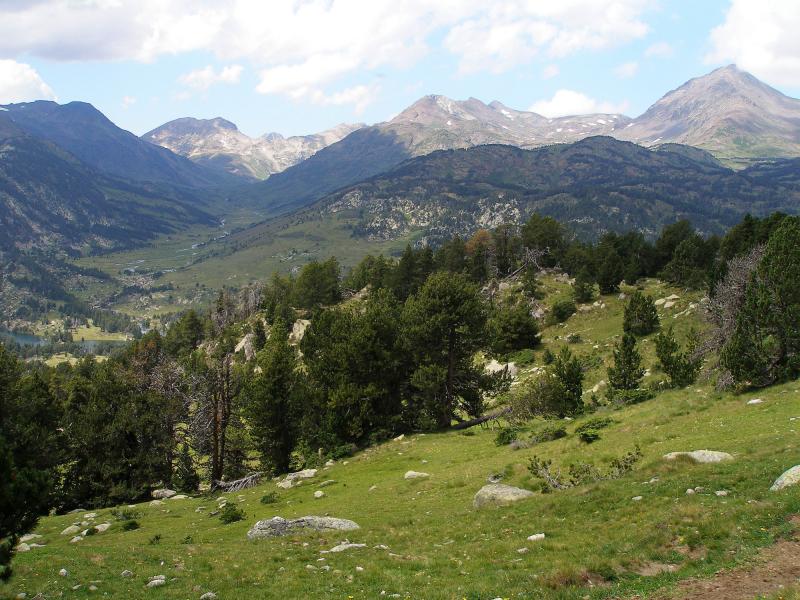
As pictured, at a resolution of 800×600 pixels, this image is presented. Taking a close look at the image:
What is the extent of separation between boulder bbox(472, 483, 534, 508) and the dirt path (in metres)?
11.4

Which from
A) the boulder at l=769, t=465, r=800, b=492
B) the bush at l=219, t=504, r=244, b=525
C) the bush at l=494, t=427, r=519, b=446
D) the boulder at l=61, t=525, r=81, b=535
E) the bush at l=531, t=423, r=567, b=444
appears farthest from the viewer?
the bush at l=494, t=427, r=519, b=446

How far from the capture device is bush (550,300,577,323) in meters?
84.2

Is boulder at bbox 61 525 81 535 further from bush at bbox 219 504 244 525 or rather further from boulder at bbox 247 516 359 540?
boulder at bbox 247 516 359 540

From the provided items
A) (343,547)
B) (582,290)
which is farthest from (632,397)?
(582,290)

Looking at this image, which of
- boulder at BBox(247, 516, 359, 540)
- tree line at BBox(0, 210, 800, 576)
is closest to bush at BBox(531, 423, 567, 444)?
tree line at BBox(0, 210, 800, 576)

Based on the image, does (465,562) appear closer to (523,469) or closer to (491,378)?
(523,469)

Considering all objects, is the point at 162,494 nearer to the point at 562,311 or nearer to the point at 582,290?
the point at 562,311

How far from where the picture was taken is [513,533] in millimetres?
19156

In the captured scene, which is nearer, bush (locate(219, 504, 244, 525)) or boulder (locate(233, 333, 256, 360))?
bush (locate(219, 504, 244, 525))

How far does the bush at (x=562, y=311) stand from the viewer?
276ft

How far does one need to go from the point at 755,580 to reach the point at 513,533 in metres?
8.46

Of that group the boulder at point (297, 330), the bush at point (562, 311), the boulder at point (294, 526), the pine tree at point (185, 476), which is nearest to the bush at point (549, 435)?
the boulder at point (294, 526)

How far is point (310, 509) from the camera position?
3102 centimetres

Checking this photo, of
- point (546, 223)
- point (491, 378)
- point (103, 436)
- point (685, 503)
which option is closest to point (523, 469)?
point (685, 503)
